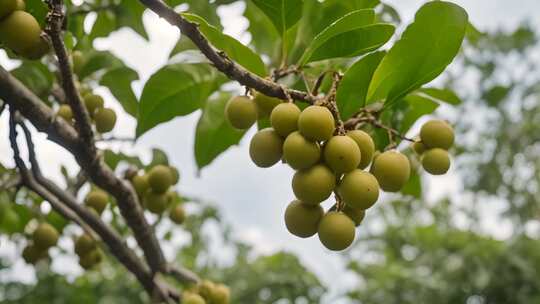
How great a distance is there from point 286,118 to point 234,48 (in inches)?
8.5

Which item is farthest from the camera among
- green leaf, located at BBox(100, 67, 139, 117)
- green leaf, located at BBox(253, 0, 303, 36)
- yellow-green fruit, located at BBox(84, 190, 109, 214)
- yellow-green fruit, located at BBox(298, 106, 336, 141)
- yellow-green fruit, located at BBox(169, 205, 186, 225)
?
yellow-green fruit, located at BBox(169, 205, 186, 225)

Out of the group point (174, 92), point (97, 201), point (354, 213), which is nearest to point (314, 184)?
point (354, 213)

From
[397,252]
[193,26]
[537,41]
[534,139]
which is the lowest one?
[193,26]

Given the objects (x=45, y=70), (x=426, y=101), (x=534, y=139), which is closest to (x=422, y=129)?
(x=426, y=101)

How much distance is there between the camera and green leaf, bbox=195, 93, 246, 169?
1505 mm

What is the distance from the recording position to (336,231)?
98 centimetres

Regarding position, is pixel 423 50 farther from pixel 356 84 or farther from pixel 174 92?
pixel 174 92

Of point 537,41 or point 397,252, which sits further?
point 537,41

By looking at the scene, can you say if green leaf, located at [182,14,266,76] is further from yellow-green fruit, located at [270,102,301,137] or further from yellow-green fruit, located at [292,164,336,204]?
yellow-green fruit, located at [292,164,336,204]

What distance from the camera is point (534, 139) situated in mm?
7098

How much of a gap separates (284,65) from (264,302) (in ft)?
8.24

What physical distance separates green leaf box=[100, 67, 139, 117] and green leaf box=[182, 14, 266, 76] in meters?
0.46

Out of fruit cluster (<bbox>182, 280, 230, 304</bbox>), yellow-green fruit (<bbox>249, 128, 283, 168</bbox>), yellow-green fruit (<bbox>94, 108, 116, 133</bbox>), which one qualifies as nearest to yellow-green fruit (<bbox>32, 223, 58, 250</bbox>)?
fruit cluster (<bbox>182, 280, 230, 304</bbox>)

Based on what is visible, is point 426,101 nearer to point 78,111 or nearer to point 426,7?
point 426,7
